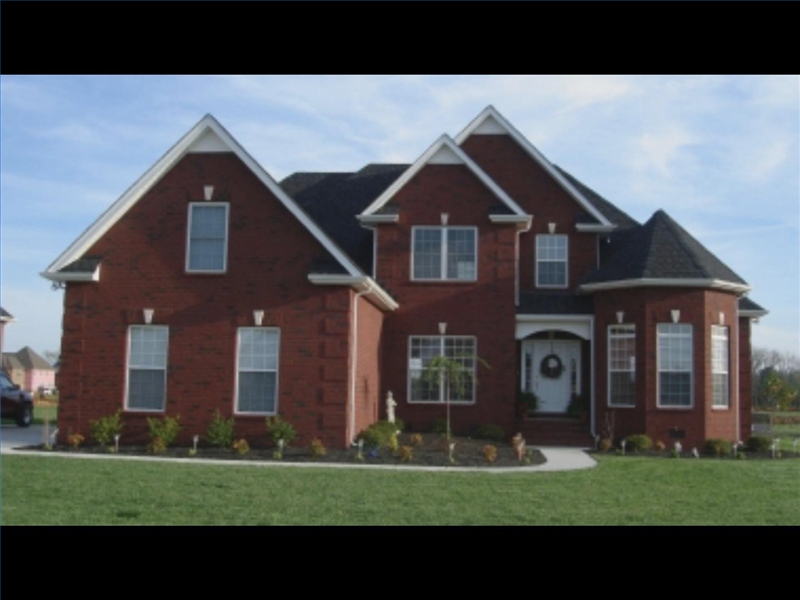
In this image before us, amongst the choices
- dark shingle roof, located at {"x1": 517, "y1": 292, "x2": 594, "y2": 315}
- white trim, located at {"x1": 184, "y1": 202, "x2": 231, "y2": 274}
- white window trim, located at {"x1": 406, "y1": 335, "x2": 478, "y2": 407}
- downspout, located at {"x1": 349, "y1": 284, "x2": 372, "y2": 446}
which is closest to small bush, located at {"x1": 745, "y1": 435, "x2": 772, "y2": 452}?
dark shingle roof, located at {"x1": 517, "y1": 292, "x2": 594, "y2": 315}

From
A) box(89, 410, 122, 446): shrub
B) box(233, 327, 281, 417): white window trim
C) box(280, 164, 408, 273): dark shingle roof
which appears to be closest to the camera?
box(89, 410, 122, 446): shrub

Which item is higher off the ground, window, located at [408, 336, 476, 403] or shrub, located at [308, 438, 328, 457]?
window, located at [408, 336, 476, 403]

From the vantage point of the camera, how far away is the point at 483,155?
2548cm

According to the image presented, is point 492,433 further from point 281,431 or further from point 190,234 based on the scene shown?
point 190,234

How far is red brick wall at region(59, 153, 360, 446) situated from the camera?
18.5 metres

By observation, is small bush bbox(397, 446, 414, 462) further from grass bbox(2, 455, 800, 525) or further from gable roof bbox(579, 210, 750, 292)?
gable roof bbox(579, 210, 750, 292)

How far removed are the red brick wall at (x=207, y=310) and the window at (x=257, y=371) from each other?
0.19m

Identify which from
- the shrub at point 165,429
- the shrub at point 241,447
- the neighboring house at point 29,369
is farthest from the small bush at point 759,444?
the neighboring house at point 29,369

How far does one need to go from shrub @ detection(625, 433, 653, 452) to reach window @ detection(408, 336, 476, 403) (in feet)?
13.8

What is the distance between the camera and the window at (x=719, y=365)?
21625 mm

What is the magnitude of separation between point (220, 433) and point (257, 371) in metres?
1.50
